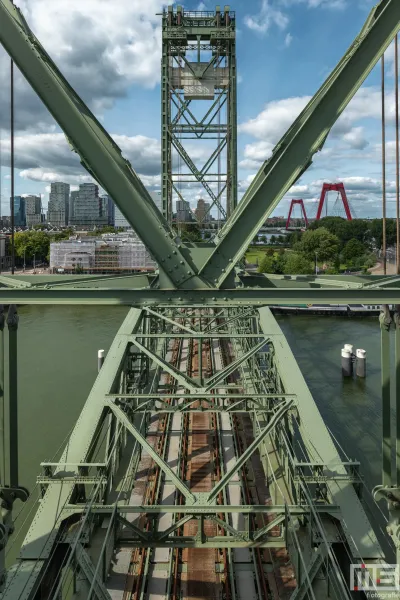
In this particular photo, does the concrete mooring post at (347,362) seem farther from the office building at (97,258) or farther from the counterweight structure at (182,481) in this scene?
the office building at (97,258)

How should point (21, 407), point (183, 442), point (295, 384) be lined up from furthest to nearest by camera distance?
point (21, 407) < point (183, 442) < point (295, 384)

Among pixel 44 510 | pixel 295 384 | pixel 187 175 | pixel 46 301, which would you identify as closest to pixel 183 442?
pixel 295 384

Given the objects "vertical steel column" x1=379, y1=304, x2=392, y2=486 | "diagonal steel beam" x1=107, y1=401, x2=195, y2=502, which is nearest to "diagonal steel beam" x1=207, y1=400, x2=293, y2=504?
"diagonal steel beam" x1=107, y1=401, x2=195, y2=502

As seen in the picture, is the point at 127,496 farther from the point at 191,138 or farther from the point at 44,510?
the point at 191,138

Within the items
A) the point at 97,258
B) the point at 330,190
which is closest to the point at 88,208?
the point at 330,190

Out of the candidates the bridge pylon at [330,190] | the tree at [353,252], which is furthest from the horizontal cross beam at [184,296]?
the bridge pylon at [330,190]

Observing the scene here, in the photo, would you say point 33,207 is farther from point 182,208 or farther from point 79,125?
point 79,125
